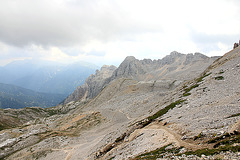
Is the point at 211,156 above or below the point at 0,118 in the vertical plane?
above

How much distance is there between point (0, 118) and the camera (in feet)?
428

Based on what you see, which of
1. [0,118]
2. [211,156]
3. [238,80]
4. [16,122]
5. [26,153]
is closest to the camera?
[211,156]

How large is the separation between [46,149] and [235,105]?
6454 cm

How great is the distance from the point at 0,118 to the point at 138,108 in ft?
442

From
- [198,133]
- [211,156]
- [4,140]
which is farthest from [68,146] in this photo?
[211,156]

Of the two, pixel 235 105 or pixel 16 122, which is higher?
pixel 235 105

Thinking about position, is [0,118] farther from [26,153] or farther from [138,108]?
[138,108]

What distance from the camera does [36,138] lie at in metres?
69.6

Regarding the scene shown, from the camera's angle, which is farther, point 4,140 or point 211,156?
point 4,140

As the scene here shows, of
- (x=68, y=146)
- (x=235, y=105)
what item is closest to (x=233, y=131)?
(x=235, y=105)

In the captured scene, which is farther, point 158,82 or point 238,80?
point 158,82

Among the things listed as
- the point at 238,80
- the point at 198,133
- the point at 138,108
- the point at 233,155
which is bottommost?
the point at 138,108

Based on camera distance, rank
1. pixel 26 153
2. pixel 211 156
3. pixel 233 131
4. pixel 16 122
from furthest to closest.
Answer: pixel 16 122
pixel 26 153
pixel 233 131
pixel 211 156

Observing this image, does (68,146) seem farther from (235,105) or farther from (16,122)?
(16,122)
